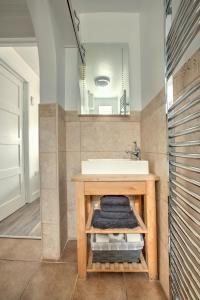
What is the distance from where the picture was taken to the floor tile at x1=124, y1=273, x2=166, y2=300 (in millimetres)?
1335

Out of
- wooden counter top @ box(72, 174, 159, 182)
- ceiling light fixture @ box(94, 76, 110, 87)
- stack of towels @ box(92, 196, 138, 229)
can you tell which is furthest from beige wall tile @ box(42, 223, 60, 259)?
ceiling light fixture @ box(94, 76, 110, 87)

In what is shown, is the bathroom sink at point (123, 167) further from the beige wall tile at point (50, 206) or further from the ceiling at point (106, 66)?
the ceiling at point (106, 66)

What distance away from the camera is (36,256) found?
1857 mm

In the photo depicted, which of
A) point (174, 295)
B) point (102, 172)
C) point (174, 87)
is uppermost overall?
point (174, 87)

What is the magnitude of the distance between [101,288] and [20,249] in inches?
38.4

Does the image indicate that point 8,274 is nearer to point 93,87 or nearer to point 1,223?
point 1,223

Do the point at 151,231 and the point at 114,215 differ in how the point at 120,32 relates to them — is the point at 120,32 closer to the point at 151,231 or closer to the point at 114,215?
the point at 114,215

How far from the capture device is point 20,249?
199cm

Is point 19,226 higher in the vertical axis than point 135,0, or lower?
lower

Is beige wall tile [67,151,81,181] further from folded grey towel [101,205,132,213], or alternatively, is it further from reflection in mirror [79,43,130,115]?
folded grey towel [101,205,132,213]

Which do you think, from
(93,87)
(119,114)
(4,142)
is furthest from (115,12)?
(4,142)

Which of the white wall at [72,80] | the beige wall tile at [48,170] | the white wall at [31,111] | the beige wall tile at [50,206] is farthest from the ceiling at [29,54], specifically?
the beige wall tile at [50,206]

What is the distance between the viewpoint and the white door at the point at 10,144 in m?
2.89

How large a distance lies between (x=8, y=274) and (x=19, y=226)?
1.04 m
